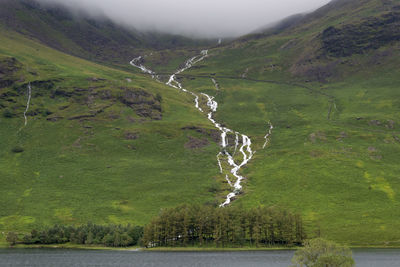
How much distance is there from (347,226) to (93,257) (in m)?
92.4

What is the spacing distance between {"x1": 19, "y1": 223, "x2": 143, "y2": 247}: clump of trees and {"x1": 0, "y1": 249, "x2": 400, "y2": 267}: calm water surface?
413 inches

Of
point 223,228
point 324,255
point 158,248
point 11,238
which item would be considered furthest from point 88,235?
point 324,255

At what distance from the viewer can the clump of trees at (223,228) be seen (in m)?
146

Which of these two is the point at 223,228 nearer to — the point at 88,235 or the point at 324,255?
the point at 88,235

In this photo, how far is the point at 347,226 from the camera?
544 feet

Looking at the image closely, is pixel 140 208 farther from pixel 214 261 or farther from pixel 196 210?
pixel 214 261

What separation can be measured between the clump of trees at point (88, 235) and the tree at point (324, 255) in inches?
3245

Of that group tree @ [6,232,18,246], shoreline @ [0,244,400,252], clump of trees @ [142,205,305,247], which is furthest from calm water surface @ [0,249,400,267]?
tree @ [6,232,18,246]

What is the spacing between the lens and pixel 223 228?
145125mm

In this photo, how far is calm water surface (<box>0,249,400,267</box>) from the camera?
120 m

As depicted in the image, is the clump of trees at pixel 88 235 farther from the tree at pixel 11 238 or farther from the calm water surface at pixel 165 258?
the calm water surface at pixel 165 258

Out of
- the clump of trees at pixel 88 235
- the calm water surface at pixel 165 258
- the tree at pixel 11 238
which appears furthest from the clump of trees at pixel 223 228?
the tree at pixel 11 238

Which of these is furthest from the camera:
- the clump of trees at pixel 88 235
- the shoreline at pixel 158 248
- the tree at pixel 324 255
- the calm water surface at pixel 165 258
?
the clump of trees at pixel 88 235

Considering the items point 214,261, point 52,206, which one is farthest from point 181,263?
point 52,206
